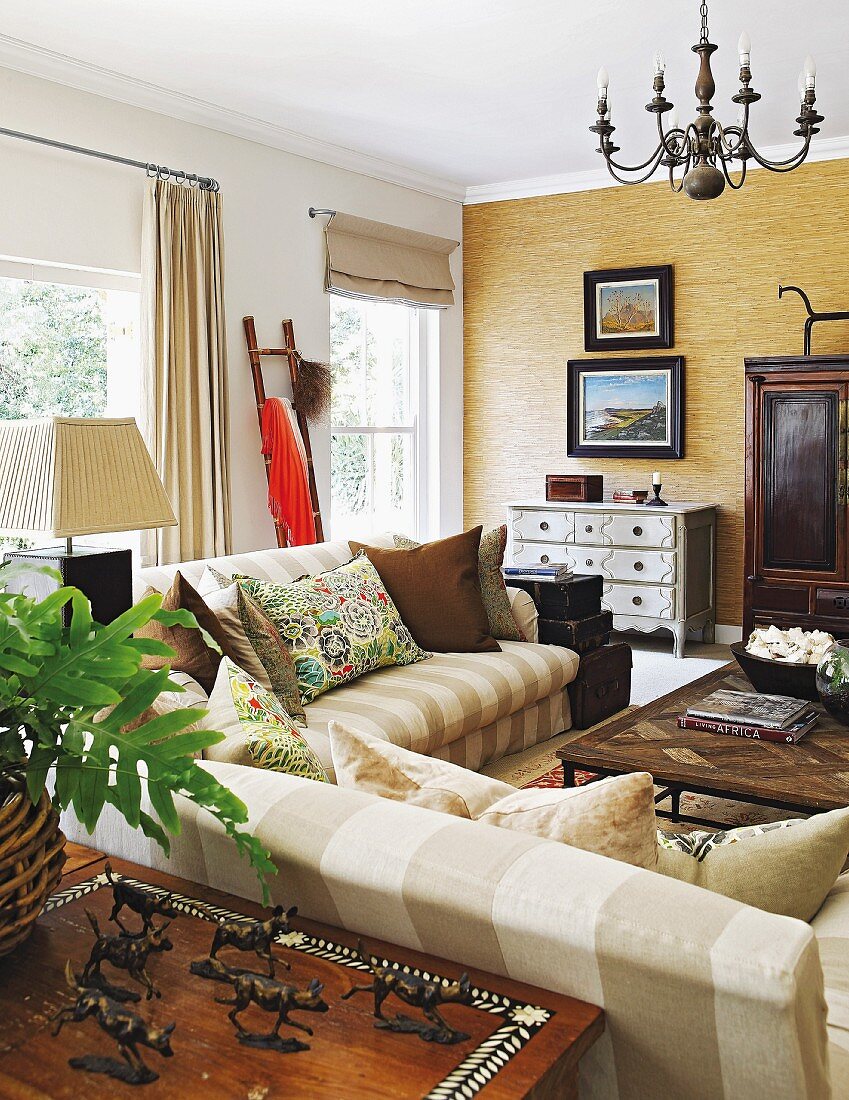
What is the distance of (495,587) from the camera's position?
13.2ft

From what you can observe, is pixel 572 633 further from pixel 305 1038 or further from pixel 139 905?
pixel 305 1038

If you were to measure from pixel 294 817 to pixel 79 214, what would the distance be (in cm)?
378

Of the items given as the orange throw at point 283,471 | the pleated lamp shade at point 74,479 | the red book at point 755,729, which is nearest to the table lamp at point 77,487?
the pleated lamp shade at point 74,479

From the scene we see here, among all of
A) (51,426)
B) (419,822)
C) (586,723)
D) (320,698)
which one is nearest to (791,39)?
(586,723)

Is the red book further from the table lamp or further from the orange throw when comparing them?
the orange throw

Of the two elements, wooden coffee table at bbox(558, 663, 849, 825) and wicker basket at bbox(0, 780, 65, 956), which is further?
wooden coffee table at bbox(558, 663, 849, 825)

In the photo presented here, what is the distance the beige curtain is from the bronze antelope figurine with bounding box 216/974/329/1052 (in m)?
3.86

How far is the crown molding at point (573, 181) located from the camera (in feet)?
18.0

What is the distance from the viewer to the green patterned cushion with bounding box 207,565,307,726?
114 inches

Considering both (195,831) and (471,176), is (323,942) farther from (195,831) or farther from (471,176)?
(471,176)

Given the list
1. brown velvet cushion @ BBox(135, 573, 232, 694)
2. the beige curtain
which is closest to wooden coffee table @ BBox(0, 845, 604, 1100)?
brown velvet cushion @ BBox(135, 573, 232, 694)

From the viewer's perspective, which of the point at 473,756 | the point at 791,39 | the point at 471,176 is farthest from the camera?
the point at 471,176

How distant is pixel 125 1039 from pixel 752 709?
2.34 metres

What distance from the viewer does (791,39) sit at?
4.06 metres
